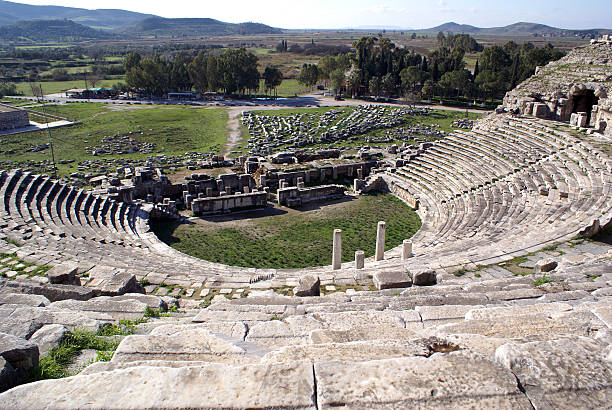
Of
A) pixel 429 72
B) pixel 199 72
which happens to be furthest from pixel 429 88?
pixel 199 72

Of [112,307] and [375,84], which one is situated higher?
[375,84]

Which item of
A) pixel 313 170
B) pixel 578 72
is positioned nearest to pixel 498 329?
pixel 313 170

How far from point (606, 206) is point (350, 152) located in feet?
76.3

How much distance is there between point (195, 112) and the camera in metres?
58.5

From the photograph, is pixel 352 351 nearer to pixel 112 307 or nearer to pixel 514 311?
pixel 514 311

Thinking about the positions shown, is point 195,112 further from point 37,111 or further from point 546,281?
point 546,281

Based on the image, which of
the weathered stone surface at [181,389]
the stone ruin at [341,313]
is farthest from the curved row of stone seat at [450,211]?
the weathered stone surface at [181,389]

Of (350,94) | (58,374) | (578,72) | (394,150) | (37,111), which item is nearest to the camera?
(58,374)

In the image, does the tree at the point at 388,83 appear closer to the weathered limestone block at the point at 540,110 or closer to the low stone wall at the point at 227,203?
the weathered limestone block at the point at 540,110

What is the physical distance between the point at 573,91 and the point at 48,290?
1319 inches

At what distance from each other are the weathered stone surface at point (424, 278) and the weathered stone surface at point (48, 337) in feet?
25.6

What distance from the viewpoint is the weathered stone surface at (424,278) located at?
1038 centimetres

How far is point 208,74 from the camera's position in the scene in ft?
233

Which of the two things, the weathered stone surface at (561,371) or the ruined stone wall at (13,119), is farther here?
the ruined stone wall at (13,119)
